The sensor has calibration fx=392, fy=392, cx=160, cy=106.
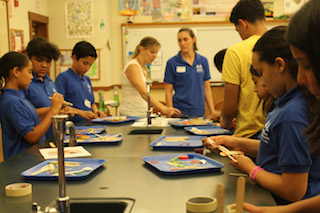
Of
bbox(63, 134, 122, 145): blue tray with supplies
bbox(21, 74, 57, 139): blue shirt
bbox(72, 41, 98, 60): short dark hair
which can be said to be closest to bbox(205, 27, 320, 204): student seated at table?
bbox(63, 134, 122, 145): blue tray with supplies

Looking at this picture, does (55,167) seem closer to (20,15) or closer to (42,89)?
(42,89)

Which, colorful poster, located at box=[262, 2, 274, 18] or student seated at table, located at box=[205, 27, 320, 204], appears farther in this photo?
colorful poster, located at box=[262, 2, 274, 18]

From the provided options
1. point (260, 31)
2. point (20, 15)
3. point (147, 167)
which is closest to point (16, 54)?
point (147, 167)

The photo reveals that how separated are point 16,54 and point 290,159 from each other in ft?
6.32

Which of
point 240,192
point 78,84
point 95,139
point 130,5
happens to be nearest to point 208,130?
point 95,139

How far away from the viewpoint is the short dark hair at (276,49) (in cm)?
143

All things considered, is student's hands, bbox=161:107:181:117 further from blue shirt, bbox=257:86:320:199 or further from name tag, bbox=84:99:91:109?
blue shirt, bbox=257:86:320:199

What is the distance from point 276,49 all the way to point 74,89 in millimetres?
2291

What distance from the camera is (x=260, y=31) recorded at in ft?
7.88

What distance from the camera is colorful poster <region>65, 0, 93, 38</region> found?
6.17 m

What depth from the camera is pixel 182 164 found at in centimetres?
172

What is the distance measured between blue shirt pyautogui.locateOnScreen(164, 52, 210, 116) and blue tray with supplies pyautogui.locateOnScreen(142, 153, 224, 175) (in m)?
2.24

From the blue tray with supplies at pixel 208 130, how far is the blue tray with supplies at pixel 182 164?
745mm

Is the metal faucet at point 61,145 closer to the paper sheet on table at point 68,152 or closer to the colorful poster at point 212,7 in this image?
the paper sheet on table at point 68,152
